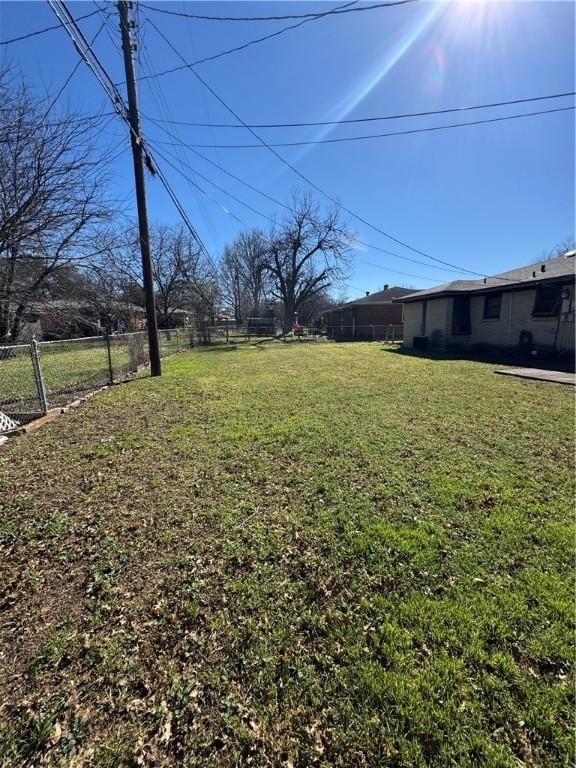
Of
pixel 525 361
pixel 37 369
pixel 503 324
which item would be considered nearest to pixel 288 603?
pixel 37 369

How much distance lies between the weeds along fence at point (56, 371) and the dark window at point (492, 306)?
14.6 meters

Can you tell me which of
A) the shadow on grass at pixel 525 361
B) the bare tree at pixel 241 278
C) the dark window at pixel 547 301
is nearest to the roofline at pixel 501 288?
the dark window at pixel 547 301

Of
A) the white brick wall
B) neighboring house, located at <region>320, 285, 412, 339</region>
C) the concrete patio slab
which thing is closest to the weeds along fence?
the concrete patio slab

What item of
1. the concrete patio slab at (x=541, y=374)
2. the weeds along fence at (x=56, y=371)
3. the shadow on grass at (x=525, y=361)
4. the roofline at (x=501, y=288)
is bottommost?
the concrete patio slab at (x=541, y=374)

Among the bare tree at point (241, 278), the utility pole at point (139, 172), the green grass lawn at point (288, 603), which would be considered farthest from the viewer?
the bare tree at point (241, 278)

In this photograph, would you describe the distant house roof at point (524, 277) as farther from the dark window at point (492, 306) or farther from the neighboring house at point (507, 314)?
the dark window at point (492, 306)

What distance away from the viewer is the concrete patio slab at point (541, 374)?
28.3 feet

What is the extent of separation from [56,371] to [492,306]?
17504mm

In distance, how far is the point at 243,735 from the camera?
1.47 meters

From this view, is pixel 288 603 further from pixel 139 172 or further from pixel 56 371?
pixel 56 371

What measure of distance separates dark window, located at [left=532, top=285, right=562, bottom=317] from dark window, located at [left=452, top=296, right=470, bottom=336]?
356 cm

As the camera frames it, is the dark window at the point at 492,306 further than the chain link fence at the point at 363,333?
No

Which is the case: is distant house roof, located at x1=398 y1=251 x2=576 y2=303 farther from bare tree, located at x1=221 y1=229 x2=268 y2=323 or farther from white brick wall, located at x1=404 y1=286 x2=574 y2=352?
bare tree, located at x1=221 y1=229 x2=268 y2=323

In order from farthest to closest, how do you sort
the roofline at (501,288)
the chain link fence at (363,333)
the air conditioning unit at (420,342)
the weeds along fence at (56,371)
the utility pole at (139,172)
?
the chain link fence at (363,333)
the air conditioning unit at (420,342)
the roofline at (501,288)
the utility pole at (139,172)
the weeds along fence at (56,371)
